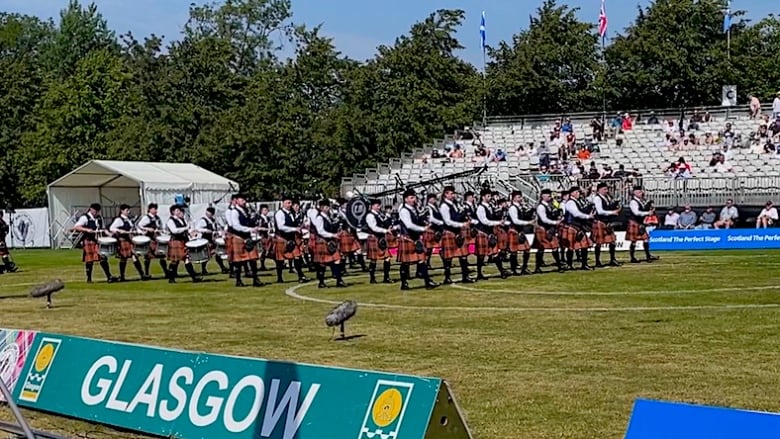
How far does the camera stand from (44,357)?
26.5ft

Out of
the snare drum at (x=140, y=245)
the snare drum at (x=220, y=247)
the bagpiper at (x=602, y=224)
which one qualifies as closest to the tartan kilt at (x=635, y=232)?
the bagpiper at (x=602, y=224)

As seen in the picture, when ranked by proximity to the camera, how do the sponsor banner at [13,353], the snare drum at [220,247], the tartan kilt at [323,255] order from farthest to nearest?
1. the snare drum at [220,247]
2. the tartan kilt at [323,255]
3. the sponsor banner at [13,353]

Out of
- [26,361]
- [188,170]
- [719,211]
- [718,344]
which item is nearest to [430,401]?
[26,361]

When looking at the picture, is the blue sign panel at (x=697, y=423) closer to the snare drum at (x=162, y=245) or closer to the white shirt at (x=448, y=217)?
the white shirt at (x=448, y=217)

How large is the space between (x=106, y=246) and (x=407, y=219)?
21.2 feet

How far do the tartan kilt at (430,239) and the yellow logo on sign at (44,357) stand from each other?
1007cm

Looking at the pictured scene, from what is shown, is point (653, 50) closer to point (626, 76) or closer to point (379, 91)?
point (626, 76)

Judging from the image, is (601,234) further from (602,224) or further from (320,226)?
(320,226)

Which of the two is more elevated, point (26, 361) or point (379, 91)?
point (379, 91)

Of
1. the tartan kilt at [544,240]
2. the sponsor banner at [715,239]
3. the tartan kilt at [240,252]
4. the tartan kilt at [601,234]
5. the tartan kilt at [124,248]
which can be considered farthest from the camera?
the sponsor banner at [715,239]

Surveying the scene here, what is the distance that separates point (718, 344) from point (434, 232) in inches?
340

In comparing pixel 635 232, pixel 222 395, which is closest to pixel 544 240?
pixel 635 232

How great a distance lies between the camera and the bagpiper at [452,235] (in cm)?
1791

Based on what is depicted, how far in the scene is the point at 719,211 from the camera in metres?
28.0
